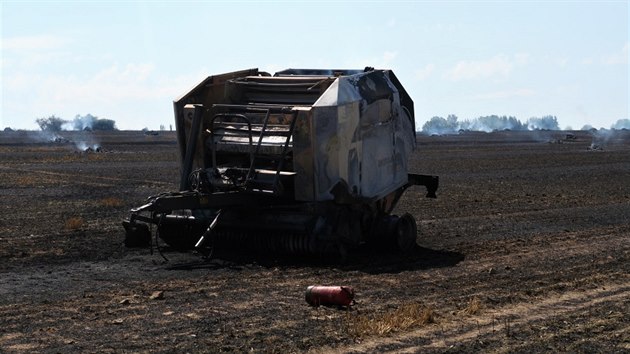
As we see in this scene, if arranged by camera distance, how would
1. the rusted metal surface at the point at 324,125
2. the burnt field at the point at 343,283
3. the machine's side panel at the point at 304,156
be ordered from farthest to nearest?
the rusted metal surface at the point at 324,125, the machine's side panel at the point at 304,156, the burnt field at the point at 343,283

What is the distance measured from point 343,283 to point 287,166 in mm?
3201

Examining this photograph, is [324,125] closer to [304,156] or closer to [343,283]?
[304,156]

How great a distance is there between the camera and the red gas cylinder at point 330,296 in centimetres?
1275

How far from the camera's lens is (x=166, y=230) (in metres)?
18.4

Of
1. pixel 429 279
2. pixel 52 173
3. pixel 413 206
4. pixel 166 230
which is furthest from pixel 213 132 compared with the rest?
pixel 52 173

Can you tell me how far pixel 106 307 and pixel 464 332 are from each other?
4.45 metres

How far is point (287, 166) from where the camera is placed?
690 inches

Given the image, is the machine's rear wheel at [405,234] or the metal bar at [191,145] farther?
the machine's rear wheel at [405,234]

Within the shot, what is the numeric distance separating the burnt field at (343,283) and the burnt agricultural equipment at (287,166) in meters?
0.49

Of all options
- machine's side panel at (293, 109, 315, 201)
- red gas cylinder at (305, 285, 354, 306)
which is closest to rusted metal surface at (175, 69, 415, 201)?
machine's side panel at (293, 109, 315, 201)

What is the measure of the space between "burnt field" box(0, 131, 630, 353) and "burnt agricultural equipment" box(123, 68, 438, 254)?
19.3 inches

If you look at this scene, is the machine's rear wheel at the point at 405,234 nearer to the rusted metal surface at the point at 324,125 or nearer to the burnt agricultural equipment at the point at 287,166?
the burnt agricultural equipment at the point at 287,166

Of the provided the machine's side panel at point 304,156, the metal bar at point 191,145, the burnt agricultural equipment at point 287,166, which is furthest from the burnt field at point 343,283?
the metal bar at point 191,145

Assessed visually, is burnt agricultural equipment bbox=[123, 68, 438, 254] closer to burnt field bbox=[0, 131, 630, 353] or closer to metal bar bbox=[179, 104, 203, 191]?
metal bar bbox=[179, 104, 203, 191]
